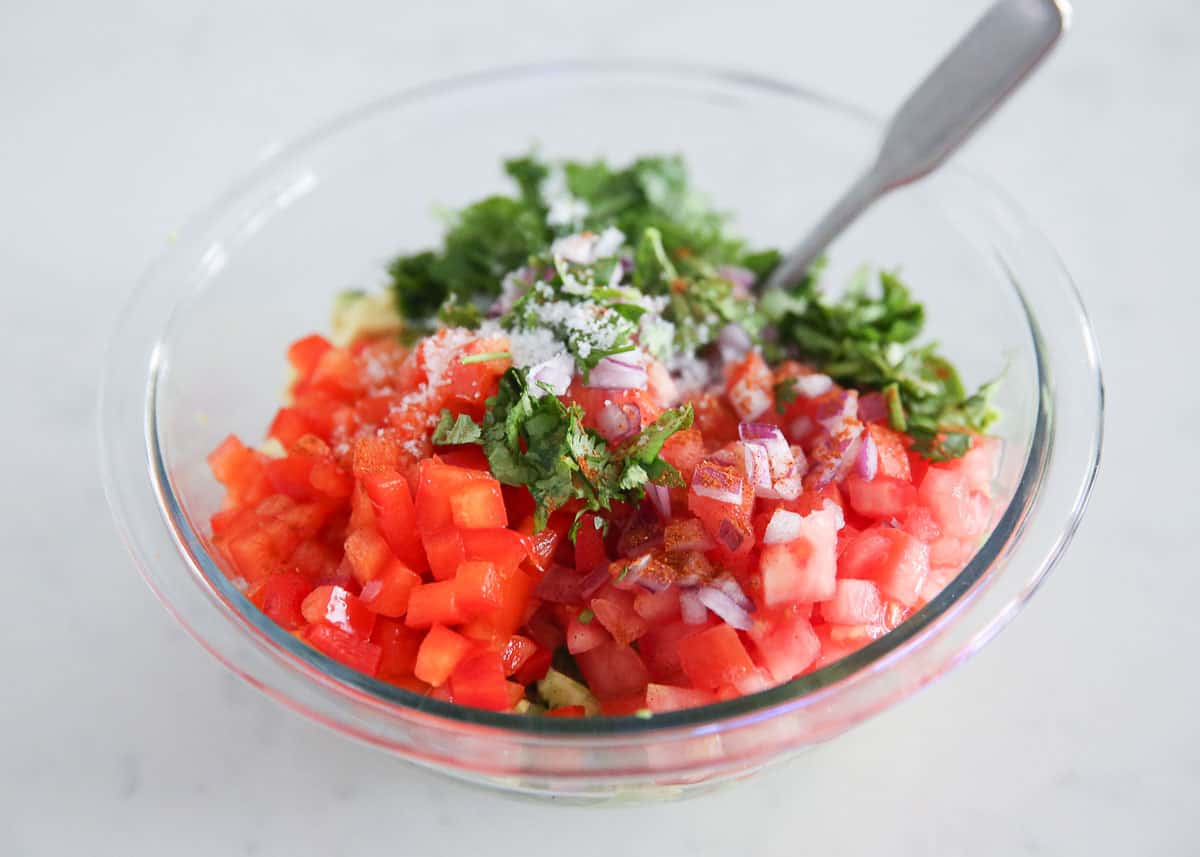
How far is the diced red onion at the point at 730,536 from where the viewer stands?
5.45 ft

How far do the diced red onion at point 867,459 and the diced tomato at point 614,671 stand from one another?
49 cm

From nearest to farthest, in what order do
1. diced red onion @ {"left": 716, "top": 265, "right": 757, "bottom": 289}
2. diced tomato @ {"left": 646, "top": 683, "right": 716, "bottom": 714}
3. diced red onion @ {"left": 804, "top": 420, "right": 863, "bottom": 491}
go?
diced tomato @ {"left": 646, "top": 683, "right": 716, "bottom": 714}
diced red onion @ {"left": 804, "top": 420, "right": 863, "bottom": 491}
diced red onion @ {"left": 716, "top": 265, "right": 757, "bottom": 289}

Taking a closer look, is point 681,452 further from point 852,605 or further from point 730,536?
point 852,605

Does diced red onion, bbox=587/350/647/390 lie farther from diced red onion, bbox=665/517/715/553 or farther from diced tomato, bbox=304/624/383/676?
diced tomato, bbox=304/624/383/676

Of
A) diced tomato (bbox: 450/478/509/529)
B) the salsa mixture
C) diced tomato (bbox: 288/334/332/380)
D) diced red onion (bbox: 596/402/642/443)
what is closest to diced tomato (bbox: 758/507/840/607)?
the salsa mixture

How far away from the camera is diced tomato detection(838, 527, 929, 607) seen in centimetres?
169

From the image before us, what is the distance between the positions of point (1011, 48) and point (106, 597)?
2108 mm

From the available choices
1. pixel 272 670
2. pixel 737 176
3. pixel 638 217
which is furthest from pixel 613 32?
pixel 272 670

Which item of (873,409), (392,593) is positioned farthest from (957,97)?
(392,593)

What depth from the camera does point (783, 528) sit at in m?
1.65

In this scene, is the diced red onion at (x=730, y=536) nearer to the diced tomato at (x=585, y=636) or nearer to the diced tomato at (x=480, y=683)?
the diced tomato at (x=585, y=636)

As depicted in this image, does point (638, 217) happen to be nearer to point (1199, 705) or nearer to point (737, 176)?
point (737, 176)

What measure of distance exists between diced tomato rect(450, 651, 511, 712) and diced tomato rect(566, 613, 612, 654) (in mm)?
124

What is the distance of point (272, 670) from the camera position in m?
1.62
